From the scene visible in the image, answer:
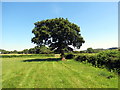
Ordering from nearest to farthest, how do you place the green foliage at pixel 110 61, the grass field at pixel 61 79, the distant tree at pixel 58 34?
the grass field at pixel 61 79 < the green foliage at pixel 110 61 < the distant tree at pixel 58 34

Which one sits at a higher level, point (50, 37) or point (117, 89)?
point (50, 37)

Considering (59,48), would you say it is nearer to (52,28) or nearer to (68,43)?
(68,43)

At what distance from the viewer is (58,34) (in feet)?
118

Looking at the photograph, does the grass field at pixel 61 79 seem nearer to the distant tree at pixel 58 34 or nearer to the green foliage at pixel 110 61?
the green foliage at pixel 110 61

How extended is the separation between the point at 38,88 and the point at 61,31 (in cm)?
2816

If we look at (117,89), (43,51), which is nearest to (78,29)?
(117,89)

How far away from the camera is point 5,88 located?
28.6 feet

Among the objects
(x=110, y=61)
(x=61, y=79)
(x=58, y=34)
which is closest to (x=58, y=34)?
(x=58, y=34)

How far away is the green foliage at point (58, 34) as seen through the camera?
36344mm

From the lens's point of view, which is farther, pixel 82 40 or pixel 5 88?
pixel 82 40

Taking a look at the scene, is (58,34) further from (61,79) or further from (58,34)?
(61,79)

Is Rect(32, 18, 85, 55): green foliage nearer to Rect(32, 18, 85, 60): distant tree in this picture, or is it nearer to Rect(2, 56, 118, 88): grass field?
Rect(32, 18, 85, 60): distant tree

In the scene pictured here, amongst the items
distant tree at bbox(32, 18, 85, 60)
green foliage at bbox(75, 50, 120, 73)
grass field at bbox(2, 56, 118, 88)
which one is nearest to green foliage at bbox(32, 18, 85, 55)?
distant tree at bbox(32, 18, 85, 60)

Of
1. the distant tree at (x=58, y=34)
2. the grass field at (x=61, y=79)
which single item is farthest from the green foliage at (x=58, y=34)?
the grass field at (x=61, y=79)
